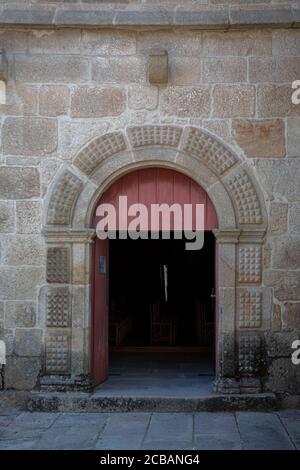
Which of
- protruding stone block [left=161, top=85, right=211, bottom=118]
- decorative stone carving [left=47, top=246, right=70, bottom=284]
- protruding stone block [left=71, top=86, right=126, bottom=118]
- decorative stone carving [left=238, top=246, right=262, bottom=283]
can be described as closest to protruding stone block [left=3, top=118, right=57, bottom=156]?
protruding stone block [left=71, top=86, right=126, bottom=118]

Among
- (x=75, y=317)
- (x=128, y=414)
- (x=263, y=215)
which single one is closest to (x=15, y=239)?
(x=75, y=317)

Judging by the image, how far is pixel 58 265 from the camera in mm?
6004

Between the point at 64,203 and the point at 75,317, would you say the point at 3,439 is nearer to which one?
the point at 75,317

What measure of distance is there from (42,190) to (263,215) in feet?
7.13

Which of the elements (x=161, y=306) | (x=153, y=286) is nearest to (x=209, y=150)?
(x=161, y=306)

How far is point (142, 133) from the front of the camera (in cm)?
603

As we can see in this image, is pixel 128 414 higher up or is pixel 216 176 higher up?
pixel 216 176

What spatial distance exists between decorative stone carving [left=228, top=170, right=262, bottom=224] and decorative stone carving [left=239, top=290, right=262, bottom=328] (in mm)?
715

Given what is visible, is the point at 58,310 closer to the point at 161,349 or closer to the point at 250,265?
the point at 250,265

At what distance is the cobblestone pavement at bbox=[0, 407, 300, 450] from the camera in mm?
4766

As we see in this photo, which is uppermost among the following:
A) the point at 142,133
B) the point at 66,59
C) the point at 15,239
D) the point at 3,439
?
the point at 66,59

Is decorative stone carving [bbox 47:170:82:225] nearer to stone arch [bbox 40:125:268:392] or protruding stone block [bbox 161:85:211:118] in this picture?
stone arch [bbox 40:125:268:392]

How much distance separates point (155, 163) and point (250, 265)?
1363 millimetres

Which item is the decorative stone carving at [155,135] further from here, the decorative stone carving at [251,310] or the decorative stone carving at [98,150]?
the decorative stone carving at [251,310]
